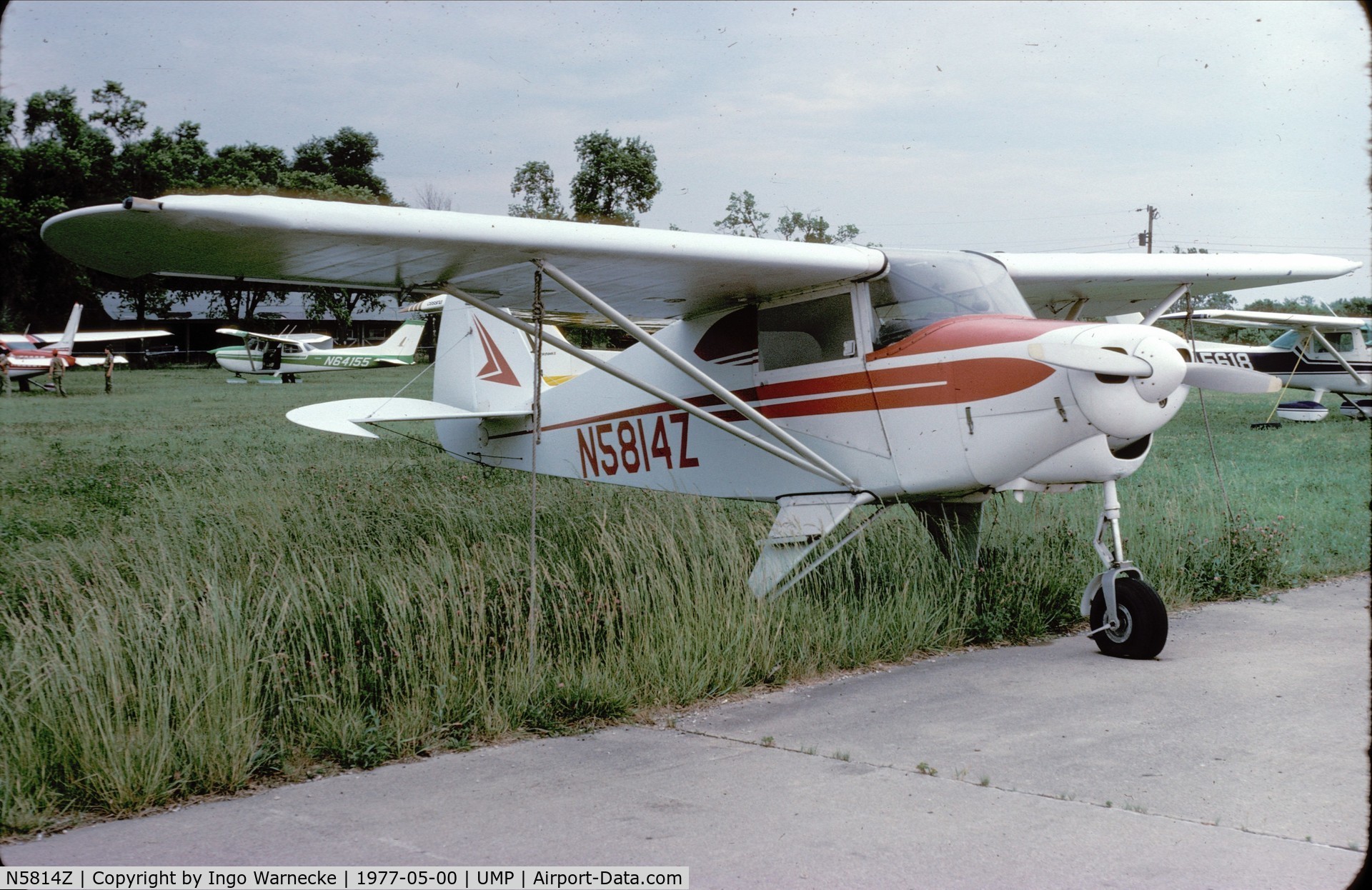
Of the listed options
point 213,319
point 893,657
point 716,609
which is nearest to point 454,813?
point 716,609

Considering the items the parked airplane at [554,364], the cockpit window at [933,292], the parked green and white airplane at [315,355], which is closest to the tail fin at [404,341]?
the parked green and white airplane at [315,355]

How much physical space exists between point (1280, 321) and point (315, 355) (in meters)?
37.0

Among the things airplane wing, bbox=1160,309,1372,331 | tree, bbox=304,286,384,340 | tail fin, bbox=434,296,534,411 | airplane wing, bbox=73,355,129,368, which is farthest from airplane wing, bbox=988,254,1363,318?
airplane wing, bbox=73,355,129,368

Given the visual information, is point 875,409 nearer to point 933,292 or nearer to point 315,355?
point 933,292

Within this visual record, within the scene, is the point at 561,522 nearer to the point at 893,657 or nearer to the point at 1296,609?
the point at 893,657

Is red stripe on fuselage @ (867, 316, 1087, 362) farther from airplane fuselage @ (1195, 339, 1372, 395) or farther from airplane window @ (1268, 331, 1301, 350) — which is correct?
airplane window @ (1268, 331, 1301, 350)

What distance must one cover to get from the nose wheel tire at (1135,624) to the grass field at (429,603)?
65 centimetres

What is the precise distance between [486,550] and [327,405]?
12.9ft

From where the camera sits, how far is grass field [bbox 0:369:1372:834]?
388 cm

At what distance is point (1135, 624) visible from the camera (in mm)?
5602

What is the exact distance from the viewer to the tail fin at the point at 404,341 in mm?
45125

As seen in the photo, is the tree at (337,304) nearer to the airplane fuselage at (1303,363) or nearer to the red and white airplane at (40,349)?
the red and white airplane at (40,349)
